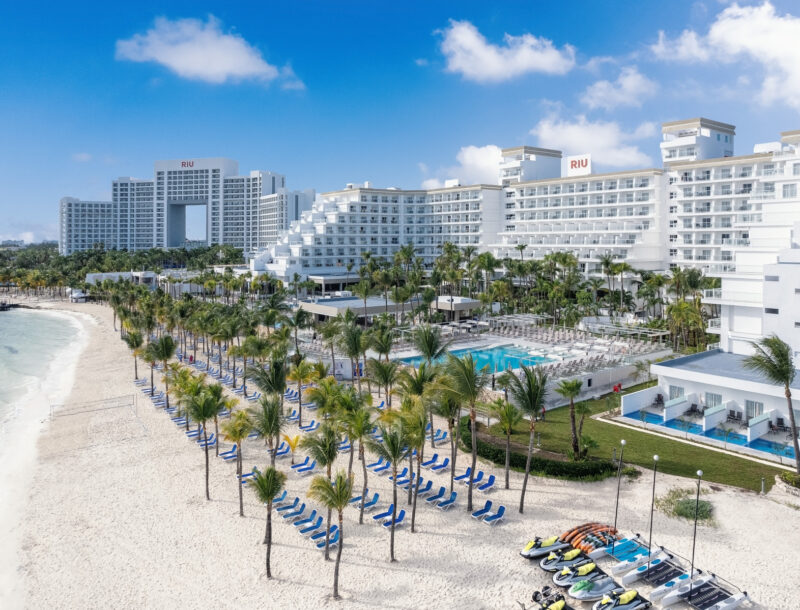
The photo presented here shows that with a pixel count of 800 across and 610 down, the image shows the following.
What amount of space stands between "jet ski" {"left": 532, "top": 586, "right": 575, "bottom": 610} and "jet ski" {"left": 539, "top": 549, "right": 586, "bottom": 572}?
3.33 feet

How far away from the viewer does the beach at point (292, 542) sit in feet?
55.6

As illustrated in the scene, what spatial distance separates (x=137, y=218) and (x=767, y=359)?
202 meters

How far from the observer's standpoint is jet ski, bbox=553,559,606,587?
1688 centimetres

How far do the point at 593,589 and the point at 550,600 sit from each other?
4.39 feet

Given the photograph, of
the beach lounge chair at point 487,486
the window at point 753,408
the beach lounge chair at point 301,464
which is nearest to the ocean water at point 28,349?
the beach lounge chair at point 301,464

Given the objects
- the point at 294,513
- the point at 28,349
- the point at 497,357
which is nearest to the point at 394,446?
the point at 294,513

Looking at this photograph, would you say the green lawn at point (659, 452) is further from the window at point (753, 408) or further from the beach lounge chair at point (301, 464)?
the beach lounge chair at point (301, 464)

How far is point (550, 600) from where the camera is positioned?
1609cm

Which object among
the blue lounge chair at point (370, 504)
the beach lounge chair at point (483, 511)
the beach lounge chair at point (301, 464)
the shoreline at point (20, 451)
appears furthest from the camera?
the beach lounge chair at point (301, 464)

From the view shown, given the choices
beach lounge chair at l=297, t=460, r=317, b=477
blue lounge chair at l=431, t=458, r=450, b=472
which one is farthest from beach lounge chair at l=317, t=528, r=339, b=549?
blue lounge chair at l=431, t=458, r=450, b=472

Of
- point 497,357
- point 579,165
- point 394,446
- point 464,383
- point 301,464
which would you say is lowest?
point 301,464

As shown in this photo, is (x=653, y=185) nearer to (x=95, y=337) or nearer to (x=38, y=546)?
(x=95, y=337)

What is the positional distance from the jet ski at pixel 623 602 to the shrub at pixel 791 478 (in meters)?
10.4

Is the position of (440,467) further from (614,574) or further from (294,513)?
(614,574)
